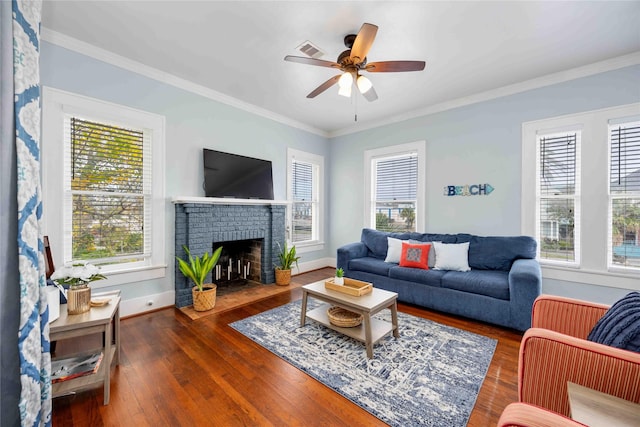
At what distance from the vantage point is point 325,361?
6.86 ft

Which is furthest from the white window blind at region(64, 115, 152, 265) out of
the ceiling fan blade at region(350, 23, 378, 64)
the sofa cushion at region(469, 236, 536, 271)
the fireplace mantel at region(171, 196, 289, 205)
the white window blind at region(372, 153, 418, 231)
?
the sofa cushion at region(469, 236, 536, 271)

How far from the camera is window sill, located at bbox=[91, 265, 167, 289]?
9.00 ft

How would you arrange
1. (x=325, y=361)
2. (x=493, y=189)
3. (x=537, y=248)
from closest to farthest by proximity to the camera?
(x=325, y=361), (x=537, y=248), (x=493, y=189)

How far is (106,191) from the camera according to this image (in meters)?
2.79

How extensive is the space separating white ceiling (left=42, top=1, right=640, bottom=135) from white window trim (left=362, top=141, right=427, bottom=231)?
1.04 m

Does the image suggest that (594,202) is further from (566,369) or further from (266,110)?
(266,110)

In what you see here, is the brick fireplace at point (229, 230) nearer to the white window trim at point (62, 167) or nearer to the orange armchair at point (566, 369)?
the white window trim at point (62, 167)

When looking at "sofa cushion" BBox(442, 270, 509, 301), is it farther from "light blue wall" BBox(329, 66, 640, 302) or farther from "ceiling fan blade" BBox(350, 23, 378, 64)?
"ceiling fan blade" BBox(350, 23, 378, 64)

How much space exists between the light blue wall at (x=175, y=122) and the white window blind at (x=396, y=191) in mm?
1766

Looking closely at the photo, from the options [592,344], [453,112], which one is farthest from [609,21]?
[592,344]

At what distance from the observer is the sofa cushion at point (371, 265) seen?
137 inches

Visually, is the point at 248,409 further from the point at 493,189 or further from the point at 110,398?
the point at 493,189

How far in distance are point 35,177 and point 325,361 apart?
6.96 feet

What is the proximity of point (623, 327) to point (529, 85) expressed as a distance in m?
3.23
